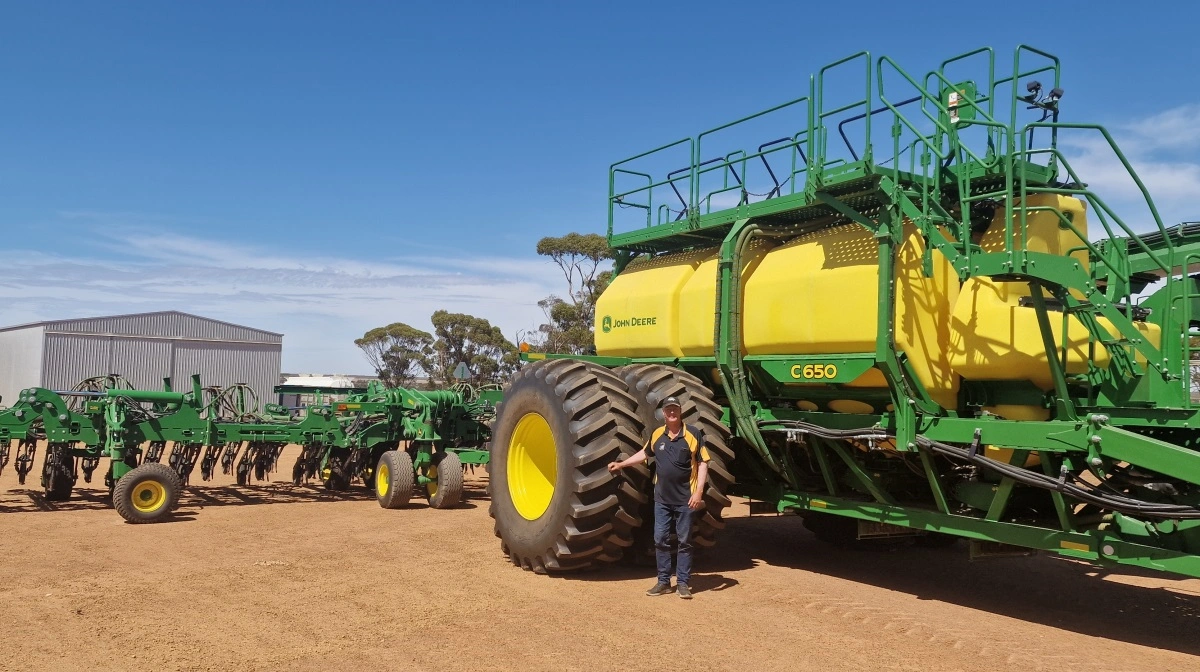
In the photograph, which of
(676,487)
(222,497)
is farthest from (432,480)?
(676,487)

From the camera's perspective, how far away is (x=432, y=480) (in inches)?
505

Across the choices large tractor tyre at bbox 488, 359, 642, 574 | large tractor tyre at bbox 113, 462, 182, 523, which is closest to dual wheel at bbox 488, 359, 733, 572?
large tractor tyre at bbox 488, 359, 642, 574

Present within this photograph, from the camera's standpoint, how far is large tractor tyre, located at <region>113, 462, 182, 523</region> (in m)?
10.6

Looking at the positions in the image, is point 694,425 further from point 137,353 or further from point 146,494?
point 137,353

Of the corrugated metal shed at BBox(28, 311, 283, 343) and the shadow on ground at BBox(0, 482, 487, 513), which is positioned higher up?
the corrugated metal shed at BBox(28, 311, 283, 343)

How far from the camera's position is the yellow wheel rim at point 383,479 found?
12.5 meters

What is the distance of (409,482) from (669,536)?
6020mm

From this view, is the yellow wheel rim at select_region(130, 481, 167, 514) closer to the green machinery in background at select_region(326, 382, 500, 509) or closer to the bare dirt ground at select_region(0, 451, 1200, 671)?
the bare dirt ground at select_region(0, 451, 1200, 671)

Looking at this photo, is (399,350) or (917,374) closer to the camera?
(917,374)

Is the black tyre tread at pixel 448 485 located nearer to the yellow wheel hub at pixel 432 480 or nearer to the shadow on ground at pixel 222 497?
the yellow wheel hub at pixel 432 480

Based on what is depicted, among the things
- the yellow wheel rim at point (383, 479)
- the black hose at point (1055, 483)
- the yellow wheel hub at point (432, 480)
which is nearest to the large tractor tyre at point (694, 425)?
the black hose at point (1055, 483)

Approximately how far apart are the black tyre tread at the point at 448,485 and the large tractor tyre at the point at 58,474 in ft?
15.4

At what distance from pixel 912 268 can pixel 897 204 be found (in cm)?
50

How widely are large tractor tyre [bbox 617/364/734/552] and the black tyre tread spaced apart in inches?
189
